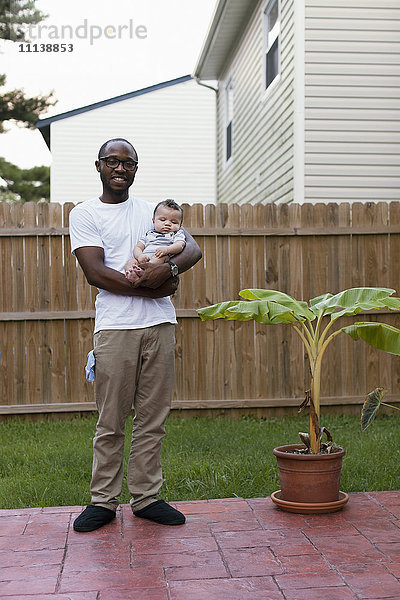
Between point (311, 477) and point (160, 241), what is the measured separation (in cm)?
160

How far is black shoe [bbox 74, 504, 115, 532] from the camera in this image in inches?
147

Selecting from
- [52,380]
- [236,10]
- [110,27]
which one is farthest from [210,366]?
[110,27]

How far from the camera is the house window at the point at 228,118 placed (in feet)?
45.4

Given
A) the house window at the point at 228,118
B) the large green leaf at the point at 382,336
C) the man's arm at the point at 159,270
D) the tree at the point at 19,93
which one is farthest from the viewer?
the tree at the point at 19,93

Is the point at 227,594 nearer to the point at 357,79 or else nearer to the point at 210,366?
the point at 210,366

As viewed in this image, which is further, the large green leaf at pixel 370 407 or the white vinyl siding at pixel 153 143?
the white vinyl siding at pixel 153 143

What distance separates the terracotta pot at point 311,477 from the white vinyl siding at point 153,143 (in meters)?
13.0

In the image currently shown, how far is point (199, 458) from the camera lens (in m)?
5.23

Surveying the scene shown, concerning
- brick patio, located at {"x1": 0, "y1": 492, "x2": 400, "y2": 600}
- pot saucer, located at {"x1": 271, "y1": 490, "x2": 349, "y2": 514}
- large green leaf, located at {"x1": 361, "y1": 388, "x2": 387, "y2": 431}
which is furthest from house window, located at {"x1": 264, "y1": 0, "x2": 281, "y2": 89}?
brick patio, located at {"x1": 0, "y1": 492, "x2": 400, "y2": 600}

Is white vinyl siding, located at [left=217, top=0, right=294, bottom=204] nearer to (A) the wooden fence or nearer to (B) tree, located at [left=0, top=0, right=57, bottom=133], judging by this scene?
(A) the wooden fence

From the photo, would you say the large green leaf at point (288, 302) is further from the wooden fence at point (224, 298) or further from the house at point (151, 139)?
the house at point (151, 139)

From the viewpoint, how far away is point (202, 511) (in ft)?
13.5

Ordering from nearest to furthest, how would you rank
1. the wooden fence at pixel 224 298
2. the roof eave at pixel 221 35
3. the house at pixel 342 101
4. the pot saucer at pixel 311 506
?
the pot saucer at pixel 311 506
the wooden fence at pixel 224 298
the house at pixel 342 101
the roof eave at pixel 221 35

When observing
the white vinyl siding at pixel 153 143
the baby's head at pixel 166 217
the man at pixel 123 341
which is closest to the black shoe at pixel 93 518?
the man at pixel 123 341
